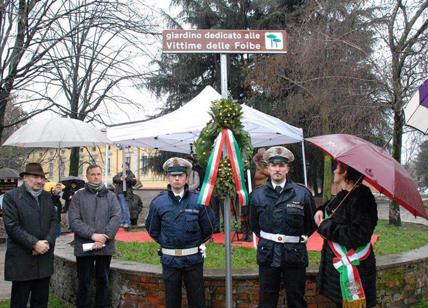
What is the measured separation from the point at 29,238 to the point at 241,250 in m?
Result: 3.35

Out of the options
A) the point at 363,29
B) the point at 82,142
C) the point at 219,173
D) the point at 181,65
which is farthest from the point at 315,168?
the point at 219,173

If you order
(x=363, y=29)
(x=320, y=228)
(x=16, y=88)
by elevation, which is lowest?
(x=320, y=228)

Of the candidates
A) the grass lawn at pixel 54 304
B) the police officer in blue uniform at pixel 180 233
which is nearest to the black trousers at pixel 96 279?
the grass lawn at pixel 54 304

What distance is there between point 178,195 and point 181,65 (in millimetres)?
18450

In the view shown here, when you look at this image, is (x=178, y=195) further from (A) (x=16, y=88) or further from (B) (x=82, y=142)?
(A) (x=16, y=88)

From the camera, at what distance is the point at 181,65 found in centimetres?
2245

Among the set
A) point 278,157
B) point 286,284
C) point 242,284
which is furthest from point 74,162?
point 286,284

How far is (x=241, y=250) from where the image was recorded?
7.17m

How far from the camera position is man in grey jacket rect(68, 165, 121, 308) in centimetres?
528

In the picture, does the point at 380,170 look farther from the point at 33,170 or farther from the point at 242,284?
the point at 33,170

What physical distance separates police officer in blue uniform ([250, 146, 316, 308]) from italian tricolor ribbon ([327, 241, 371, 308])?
0.35 metres

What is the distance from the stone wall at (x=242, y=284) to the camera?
519cm

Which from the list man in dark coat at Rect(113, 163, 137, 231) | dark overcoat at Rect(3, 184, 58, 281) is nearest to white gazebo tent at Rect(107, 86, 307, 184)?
man in dark coat at Rect(113, 163, 137, 231)

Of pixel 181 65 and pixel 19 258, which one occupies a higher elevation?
pixel 181 65
